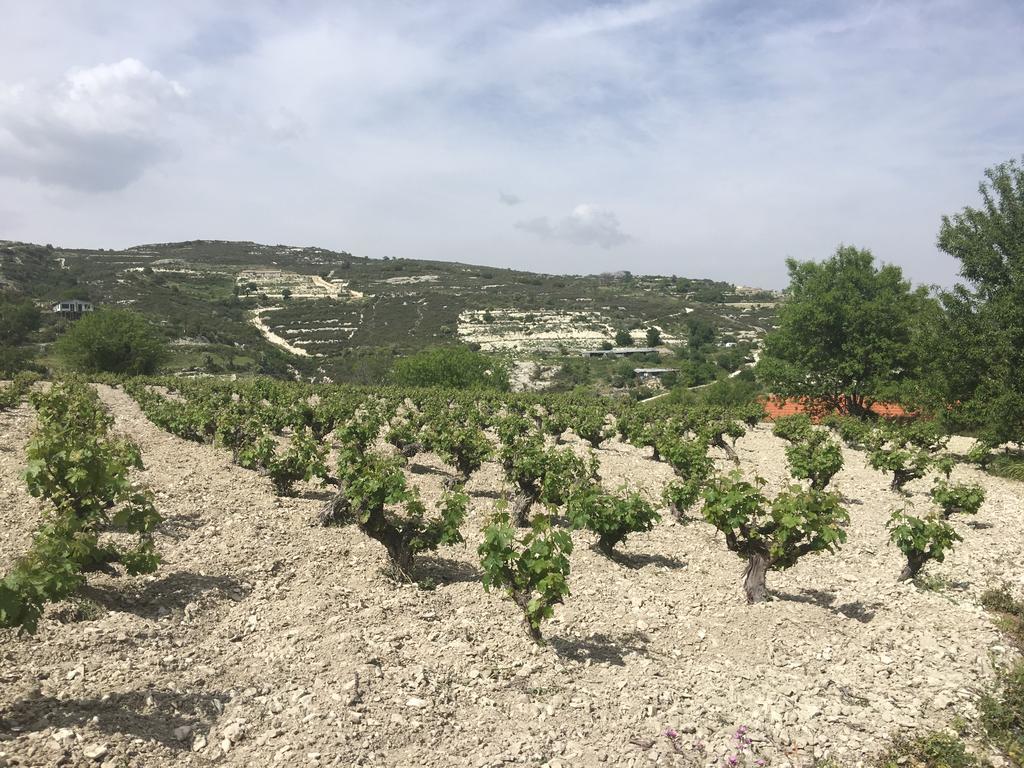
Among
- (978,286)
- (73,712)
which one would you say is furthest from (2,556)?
(978,286)

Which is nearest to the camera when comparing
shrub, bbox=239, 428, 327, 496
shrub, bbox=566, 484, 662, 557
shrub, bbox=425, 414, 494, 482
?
shrub, bbox=566, 484, 662, 557

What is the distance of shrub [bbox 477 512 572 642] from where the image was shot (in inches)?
258

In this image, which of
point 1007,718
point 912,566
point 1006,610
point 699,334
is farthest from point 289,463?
point 699,334

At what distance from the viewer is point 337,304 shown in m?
106

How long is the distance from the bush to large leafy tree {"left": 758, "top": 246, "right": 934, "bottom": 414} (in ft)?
80.1

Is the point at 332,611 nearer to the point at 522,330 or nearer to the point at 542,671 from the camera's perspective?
the point at 542,671

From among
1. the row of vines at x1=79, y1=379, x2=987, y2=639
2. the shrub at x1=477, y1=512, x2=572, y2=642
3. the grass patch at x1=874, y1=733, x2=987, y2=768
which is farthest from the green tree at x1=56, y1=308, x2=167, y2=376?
the grass patch at x1=874, y1=733, x2=987, y2=768

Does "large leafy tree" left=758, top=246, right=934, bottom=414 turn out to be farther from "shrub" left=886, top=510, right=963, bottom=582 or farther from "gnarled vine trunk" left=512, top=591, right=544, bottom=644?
"gnarled vine trunk" left=512, top=591, right=544, bottom=644

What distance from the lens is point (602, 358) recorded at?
283ft

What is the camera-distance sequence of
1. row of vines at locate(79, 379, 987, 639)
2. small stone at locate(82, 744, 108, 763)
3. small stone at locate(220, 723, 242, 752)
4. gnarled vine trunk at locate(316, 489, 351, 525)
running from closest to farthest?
1. small stone at locate(82, 744, 108, 763)
2. small stone at locate(220, 723, 242, 752)
3. row of vines at locate(79, 379, 987, 639)
4. gnarled vine trunk at locate(316, 489, 351, 525)

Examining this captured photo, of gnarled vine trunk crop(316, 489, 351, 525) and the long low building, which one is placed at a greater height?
gnarled vine trunk crop(316, 489, 351, 525)

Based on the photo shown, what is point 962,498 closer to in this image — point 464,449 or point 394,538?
point 464,449

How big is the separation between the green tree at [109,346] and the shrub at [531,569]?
4984 cm

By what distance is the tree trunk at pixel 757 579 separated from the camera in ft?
28.0
